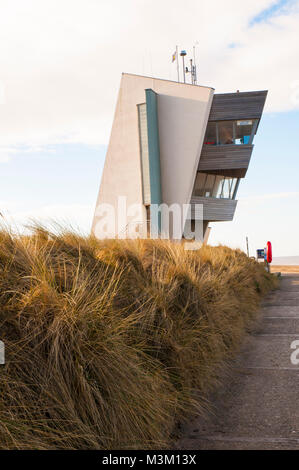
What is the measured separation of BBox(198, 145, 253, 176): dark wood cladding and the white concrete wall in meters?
0.76

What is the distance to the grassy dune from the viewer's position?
2811 millimetres

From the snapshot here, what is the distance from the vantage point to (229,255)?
12.4m

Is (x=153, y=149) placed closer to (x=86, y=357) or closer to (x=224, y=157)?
(x=224, y=157)

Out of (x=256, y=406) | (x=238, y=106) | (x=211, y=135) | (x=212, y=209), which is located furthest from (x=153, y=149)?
(x=256, y=406)

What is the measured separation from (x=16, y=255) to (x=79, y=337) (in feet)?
3.22

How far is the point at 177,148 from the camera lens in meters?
28.5

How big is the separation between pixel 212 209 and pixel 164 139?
509 cm

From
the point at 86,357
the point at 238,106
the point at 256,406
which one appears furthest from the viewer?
the point at 238,106

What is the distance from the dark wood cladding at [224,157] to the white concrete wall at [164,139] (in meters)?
0.76

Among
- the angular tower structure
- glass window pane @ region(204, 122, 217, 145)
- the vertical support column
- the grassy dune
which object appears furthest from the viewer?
glass window pane @ region(204, 122, 217, 145)

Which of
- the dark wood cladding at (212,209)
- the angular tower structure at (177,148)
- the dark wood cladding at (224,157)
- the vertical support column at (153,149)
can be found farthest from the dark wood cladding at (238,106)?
the dark wood cladding at (212,209)

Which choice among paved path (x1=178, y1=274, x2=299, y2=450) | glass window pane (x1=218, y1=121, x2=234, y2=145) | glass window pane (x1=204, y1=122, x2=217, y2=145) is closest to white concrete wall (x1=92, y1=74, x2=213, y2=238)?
glass window pane (x1=204, y1=122, x2=217, y2=145)

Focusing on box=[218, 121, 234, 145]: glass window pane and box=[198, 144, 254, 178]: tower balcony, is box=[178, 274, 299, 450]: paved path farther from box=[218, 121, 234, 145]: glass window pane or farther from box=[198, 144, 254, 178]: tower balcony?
box=[218, 121, 234, 145]: glass window pane
